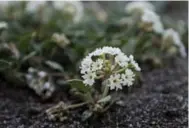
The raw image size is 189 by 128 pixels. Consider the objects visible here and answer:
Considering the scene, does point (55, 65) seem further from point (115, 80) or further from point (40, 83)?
point (115, 80)

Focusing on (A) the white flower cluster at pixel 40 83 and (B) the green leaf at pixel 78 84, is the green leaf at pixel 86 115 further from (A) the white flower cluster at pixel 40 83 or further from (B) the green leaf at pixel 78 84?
(A) the white flower cluster at pixel 40 83

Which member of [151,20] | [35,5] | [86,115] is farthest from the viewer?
[35,5]

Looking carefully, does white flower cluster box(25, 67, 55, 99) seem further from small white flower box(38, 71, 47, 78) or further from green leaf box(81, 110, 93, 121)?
green leaf box(81, 110, 93, 121)

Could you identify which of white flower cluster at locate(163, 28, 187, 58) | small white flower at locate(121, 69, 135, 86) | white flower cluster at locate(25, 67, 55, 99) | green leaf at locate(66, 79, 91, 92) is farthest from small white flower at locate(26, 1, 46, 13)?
small white flower at locate(121, 69, 135, 86)

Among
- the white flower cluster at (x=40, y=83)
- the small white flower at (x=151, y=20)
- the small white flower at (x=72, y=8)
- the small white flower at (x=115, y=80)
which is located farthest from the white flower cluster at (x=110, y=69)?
the small white flower at (x=72, y=8)

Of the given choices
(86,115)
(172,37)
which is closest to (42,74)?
(86,115)

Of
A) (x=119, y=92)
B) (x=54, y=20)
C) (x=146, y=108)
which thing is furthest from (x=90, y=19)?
(x=146, y=108)

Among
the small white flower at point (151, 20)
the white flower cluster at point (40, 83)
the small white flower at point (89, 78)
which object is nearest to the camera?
the small white flower at point (89, 78)

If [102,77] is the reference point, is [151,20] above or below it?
above
